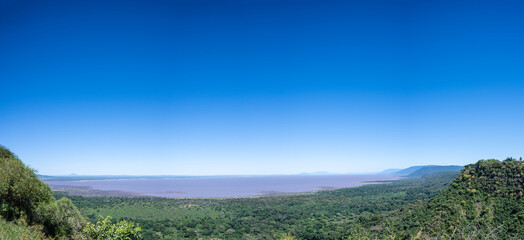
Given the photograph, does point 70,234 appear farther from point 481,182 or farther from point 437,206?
point 481,182

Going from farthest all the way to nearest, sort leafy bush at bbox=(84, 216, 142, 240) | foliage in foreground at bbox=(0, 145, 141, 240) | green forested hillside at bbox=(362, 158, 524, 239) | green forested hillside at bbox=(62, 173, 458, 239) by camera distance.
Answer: green forested hillside at bbox=(62, 173, 458, 239), green forested hillside at bbox=(362, 158, 524, 239), leafy bush at bbox=(84, 216, 142, 240), foliage in foreground at bbox=(0, 145, 141, 240)

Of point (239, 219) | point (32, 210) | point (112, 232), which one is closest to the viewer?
point (112, 232)

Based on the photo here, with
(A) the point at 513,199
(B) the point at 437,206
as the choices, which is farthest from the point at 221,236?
(A) the point at 513,199

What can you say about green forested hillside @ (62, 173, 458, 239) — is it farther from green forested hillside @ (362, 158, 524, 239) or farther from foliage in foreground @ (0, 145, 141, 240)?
foliage in foreground @ (0, 145, 141, 240)

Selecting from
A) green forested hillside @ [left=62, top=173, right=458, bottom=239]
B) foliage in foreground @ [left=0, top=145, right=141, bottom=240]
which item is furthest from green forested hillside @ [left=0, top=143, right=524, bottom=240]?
green forested hillside @ [left=62, top=173, right=458, bottom=239]

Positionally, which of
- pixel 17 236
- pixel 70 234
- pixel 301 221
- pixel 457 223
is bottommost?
pixel 301 221

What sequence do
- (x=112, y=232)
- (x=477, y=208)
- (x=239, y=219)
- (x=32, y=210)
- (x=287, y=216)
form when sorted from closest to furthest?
(x=112, y=232)
(x=32, y=210)
(x=477, y=208)
(x=239, y=219)
(x=287, y=216)

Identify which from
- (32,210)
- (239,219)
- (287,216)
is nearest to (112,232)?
(32,210)

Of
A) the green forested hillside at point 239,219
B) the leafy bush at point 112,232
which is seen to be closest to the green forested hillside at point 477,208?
the green forested hillside at point 239,219

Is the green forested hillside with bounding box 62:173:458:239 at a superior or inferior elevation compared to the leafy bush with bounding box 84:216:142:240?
inferior

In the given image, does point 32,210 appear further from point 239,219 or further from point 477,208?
point 239,219

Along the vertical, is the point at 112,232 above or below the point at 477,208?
above
